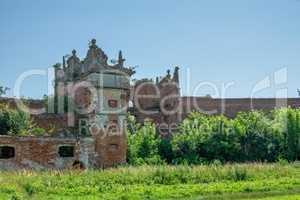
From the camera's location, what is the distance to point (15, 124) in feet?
104

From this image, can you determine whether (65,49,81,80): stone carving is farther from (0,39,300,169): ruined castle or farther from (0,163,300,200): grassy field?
(0,163,300,200): grassy field

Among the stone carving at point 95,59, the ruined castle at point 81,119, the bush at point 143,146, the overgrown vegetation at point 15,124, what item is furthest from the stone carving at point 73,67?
the bush at point 143,146

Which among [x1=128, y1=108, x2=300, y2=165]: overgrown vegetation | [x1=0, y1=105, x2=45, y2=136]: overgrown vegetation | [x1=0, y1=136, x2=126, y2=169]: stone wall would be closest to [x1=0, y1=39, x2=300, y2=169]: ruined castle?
[x1=0, y1=136, x2=126, y2=169]: stone wall

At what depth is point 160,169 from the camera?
26672 mm

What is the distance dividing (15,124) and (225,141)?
16.1 metres

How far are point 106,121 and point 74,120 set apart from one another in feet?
6.93

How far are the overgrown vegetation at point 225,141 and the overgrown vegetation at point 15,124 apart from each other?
775cm

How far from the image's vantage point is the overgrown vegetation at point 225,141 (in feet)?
128

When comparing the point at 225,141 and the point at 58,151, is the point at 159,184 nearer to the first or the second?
the point at 58,151

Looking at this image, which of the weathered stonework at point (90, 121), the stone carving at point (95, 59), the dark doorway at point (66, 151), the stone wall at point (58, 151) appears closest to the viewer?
the stone wall at point (58, 151)

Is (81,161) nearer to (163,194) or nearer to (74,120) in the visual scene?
(74,120)

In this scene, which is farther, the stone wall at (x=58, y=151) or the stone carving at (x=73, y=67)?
the stone carving at (x=73, y=67)

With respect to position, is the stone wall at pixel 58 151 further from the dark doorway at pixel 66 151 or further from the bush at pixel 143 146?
the bush at pixel 143 146

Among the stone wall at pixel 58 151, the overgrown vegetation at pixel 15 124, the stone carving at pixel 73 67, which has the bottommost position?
the stone wall at pixel 58 151
